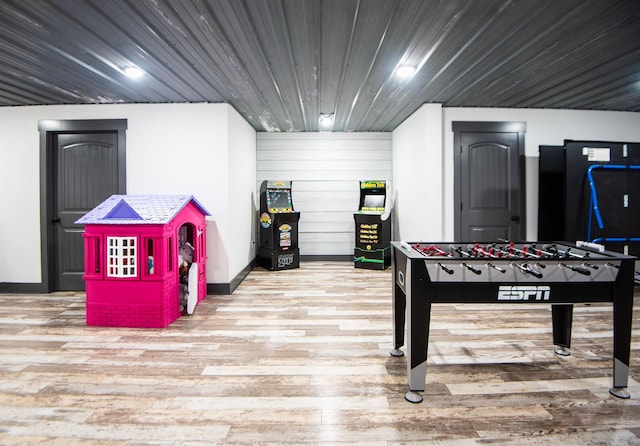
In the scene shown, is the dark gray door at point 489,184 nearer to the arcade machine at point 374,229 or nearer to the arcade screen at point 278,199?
the arcade machine at point 374,229

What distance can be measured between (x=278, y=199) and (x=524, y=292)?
15.0ft

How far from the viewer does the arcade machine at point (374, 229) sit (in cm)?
570

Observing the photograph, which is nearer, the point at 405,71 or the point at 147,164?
the point at 405,71

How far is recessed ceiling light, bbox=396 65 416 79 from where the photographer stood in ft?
10.5

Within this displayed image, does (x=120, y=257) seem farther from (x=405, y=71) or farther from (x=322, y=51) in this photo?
(x=405, y=71)

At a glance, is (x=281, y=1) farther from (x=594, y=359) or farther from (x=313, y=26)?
(x=594, y=359)

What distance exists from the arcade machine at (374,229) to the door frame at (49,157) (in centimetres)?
385

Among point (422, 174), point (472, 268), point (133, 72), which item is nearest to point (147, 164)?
point (133, 72)

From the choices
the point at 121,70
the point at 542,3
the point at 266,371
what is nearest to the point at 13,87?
the point at 121,70

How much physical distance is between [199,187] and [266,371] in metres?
2.79

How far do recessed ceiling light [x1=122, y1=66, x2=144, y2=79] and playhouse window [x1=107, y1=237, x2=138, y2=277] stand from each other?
1.70 meters

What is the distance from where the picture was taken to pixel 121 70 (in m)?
3.18

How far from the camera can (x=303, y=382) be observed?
2141 millimetres

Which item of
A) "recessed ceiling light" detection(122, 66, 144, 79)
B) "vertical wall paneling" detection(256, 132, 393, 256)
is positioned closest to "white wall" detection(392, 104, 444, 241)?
"vertical wall paneling" detection(256, 132, 393, 256)
